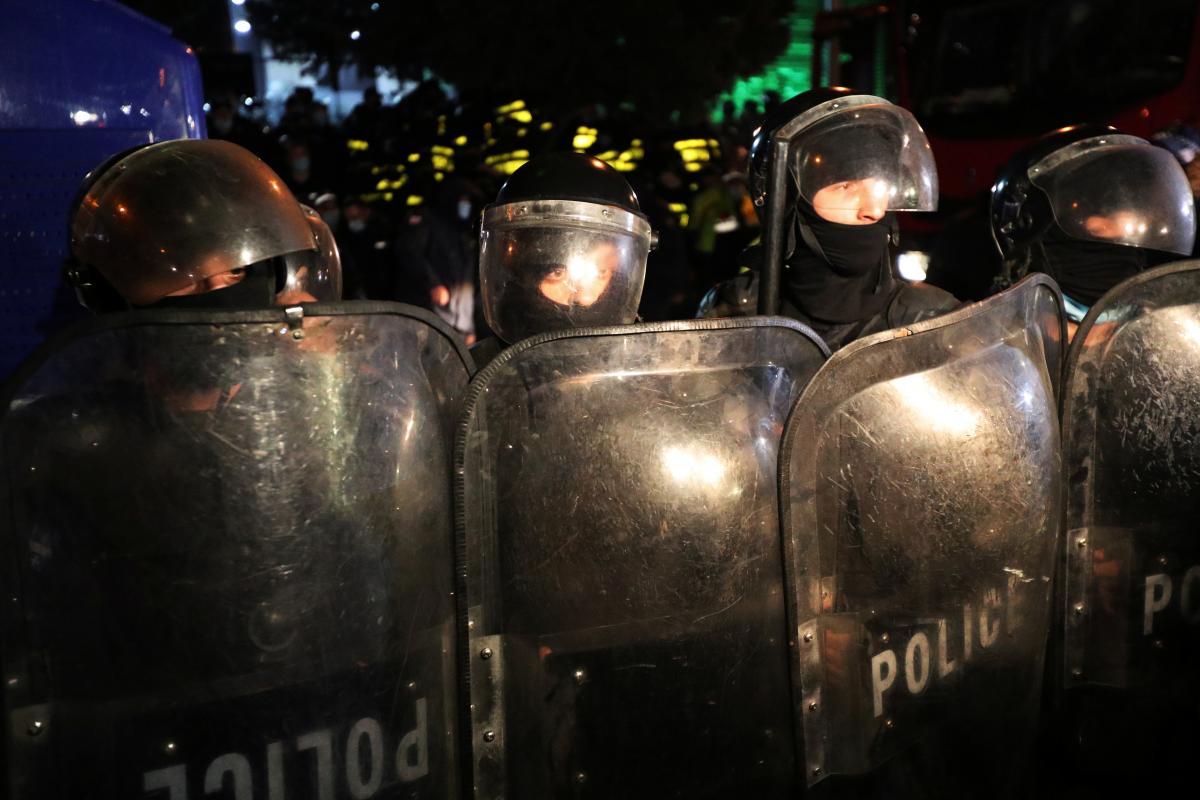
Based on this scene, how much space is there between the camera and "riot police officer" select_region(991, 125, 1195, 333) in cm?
318

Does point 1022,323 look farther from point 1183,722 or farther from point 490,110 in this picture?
point 490,110

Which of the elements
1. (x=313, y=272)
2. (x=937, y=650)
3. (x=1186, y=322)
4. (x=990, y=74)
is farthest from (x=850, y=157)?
(x=990, y=74)

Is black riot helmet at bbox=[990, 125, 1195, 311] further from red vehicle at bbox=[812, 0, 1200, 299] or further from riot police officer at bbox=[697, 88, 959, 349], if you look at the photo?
red vehicle at bbox=[812, 0, 1200, 299]

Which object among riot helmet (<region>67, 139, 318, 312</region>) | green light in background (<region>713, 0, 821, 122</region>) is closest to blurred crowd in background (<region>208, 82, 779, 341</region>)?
riot helmet (<region>67, 139, 318, 312</region>)

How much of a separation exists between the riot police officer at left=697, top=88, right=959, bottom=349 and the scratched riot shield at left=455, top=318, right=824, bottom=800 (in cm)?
75

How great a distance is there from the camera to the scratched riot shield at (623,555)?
2.00 m

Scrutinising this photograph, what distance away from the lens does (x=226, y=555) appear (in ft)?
5.74

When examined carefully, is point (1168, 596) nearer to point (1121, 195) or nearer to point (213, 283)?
point (1121, 195)

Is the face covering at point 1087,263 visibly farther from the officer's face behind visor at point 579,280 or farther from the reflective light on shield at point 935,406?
the officer's face behind visor at point 579,280

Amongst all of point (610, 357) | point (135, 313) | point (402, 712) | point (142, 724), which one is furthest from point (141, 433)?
point (610, 357)

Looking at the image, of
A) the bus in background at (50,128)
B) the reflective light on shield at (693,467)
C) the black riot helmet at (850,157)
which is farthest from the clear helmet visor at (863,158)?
the bus in background at (50,128)

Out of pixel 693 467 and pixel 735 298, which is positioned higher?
pixel 735 298

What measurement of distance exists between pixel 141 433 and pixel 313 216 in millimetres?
1763

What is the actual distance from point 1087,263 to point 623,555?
197 cm
